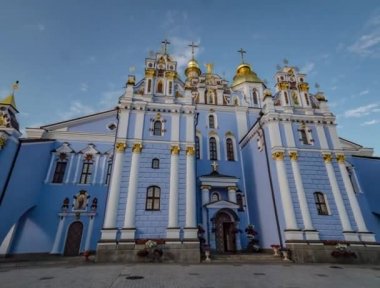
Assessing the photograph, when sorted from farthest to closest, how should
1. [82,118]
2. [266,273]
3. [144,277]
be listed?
[82,118]
[266,273]
[144,277]

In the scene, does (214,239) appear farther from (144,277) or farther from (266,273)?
(144,277)

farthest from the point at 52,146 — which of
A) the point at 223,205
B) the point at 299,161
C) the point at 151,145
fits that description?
the point at 299,161

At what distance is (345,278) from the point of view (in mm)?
8914

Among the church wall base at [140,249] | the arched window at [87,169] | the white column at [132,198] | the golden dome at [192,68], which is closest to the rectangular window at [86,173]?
the arched window at [87,169]

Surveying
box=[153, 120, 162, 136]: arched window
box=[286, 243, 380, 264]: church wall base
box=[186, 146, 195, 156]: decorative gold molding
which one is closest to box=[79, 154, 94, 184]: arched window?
box=[153, 120, 162, 136]: arched window

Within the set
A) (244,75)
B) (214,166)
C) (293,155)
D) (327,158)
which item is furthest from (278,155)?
(244,75)

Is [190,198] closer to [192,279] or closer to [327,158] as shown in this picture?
[192,279]

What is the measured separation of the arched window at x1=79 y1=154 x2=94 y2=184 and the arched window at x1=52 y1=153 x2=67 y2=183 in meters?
1.49

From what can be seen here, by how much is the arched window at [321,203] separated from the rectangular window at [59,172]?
19481mm

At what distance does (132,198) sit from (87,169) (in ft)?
24.3

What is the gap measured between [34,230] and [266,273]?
16.2 m

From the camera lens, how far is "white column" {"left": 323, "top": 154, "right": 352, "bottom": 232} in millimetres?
14666

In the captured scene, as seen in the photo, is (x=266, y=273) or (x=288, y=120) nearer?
(x=266, y=273)

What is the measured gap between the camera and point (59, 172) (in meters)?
18.6
